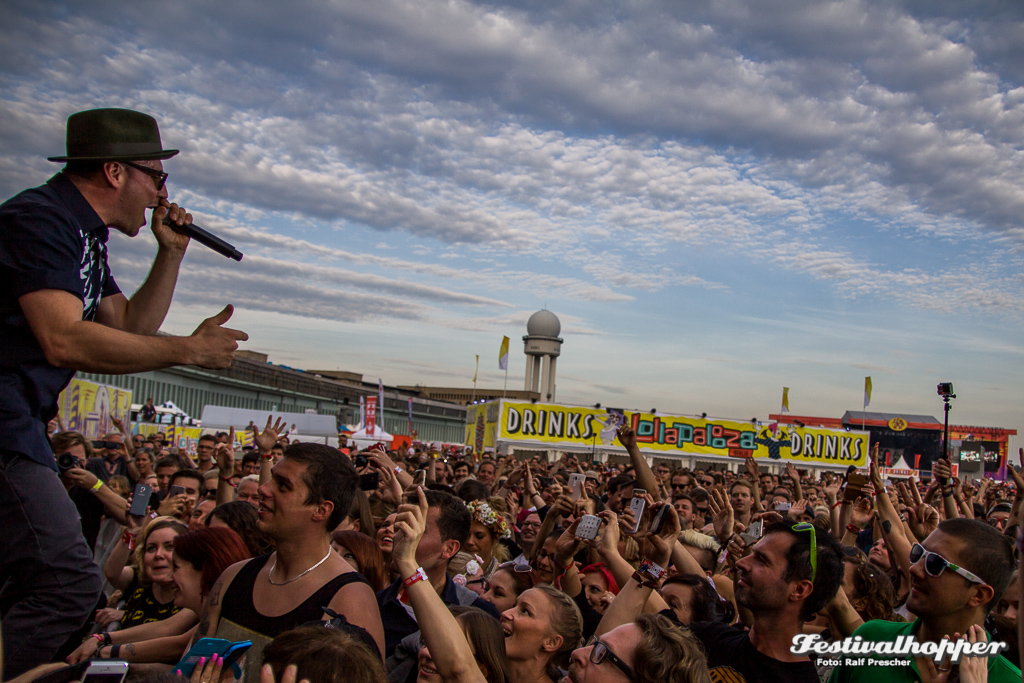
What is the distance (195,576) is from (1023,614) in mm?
3779

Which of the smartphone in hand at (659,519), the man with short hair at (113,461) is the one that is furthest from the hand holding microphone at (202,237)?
the man with short hair at (113,461)

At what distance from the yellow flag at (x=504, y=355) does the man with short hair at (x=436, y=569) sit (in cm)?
5094

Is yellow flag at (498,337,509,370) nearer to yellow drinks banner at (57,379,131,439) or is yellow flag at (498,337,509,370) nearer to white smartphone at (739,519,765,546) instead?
yellow drinks banner at (57,379,131,439)

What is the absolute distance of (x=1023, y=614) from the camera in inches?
42.4

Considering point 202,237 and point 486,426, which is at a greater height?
point 202,237

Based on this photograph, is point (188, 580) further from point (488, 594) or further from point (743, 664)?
point (743, 664)

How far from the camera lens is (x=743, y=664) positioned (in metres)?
3.46

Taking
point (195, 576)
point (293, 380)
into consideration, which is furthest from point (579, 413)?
point (293, 380)

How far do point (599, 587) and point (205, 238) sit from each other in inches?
138

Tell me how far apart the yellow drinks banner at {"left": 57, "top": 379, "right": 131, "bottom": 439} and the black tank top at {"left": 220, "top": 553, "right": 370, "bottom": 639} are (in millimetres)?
16042

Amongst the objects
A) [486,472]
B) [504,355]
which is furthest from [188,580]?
[504,355]

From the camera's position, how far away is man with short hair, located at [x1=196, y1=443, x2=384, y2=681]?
9.17 ft

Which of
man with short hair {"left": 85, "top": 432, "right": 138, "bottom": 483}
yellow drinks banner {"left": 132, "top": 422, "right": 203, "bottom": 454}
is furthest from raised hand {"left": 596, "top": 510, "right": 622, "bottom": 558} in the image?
yellow drinks banner {"left": 132, "top": 422, "right": 203, "bottom": 454}

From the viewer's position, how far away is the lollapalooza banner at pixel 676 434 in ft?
Result: 117
